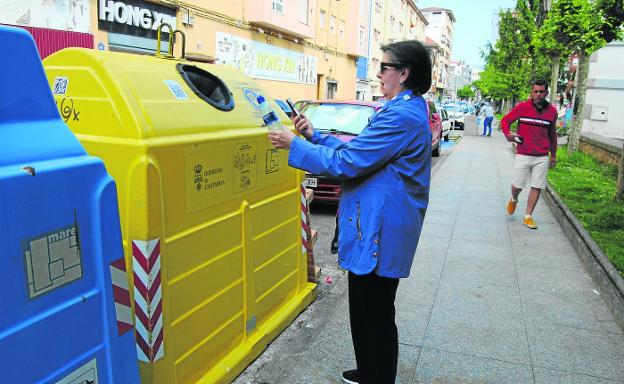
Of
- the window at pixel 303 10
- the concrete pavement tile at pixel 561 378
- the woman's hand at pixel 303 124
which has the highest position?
the window at pixel 303 10

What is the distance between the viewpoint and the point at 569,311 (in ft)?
13.9

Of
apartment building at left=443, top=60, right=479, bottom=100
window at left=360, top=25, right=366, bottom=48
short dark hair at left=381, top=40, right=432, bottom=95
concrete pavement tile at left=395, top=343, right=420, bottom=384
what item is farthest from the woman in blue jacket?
apartment building at left=443, top=60, right=479, bottom=100

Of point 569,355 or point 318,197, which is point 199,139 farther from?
point 318,197

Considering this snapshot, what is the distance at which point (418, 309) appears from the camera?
419cm

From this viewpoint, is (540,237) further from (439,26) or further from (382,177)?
(439,26)

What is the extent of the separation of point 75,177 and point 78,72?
1020 mm

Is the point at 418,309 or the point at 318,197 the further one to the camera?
the point at 318,197

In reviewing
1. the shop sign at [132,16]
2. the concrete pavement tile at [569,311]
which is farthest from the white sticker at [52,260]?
the shop sign at [132,16]

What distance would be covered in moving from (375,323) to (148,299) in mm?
1123

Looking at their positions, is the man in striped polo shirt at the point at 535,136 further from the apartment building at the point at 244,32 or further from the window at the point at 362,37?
the window at the point at 362,37

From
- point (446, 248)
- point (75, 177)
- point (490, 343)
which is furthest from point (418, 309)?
point (75, 177)

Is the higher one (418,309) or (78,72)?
(78,72)

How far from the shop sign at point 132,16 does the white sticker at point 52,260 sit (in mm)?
11184

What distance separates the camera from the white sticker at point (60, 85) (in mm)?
2532
